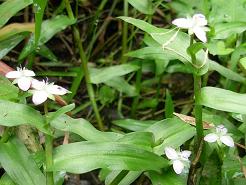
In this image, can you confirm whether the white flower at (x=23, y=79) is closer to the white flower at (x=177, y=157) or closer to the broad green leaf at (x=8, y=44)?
the white flower at (x=177, y=157)

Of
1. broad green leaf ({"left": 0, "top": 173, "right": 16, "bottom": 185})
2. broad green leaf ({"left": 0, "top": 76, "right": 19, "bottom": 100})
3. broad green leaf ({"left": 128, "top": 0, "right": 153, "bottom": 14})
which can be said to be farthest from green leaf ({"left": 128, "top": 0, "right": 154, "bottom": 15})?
broad green leaf ({"left": 0, "top": 173, "right": 16, "bottom": 185})

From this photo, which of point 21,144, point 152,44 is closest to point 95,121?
point 152,44

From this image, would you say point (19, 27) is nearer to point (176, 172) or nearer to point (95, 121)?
point (95, 121)

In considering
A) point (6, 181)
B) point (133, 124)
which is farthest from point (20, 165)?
point (133, 124)

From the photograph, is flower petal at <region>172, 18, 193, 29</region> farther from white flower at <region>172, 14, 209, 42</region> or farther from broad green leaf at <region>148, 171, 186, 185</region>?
broad green leaf at <region>148, 171, 186, 185</region>

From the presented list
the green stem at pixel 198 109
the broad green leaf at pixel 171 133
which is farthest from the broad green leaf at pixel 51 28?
the green stem at pixel 198 109

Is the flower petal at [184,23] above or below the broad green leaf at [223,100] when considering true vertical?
above
